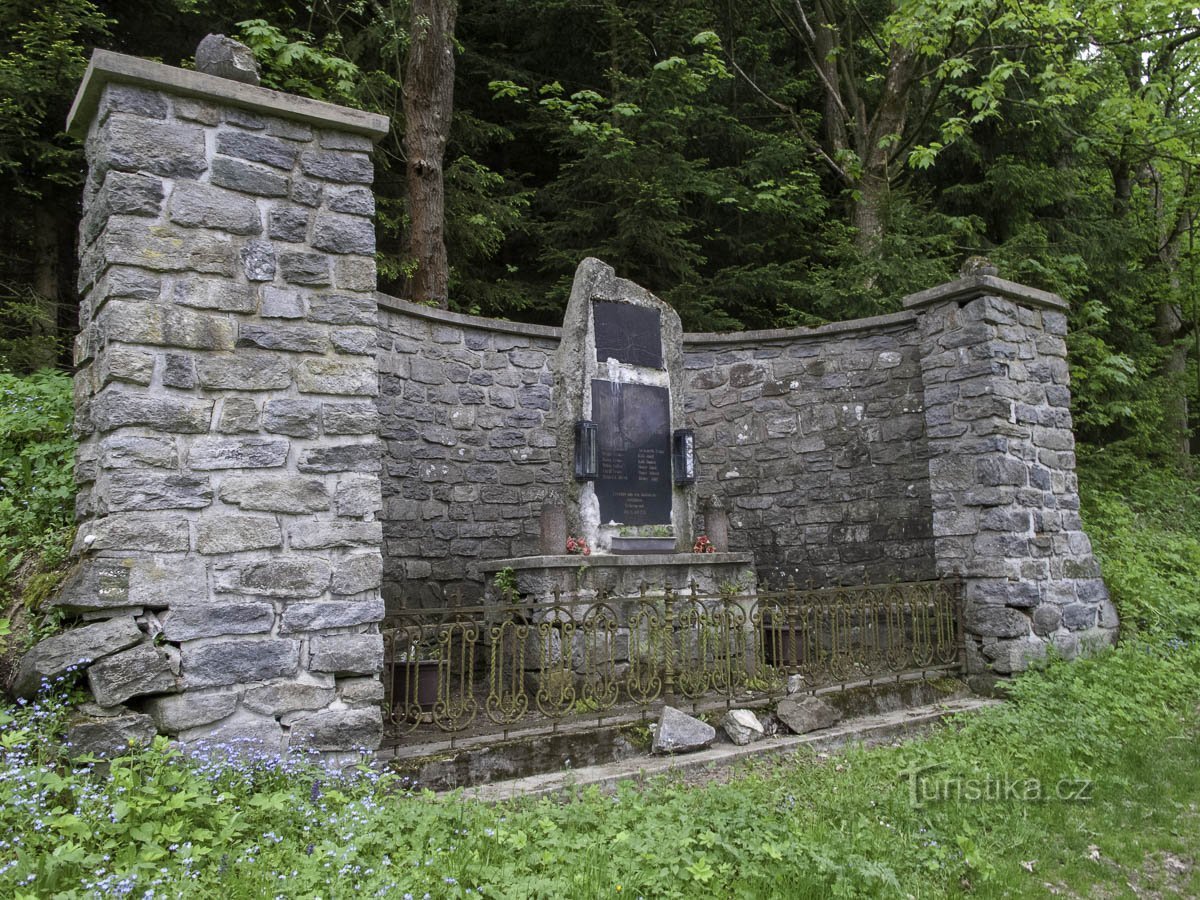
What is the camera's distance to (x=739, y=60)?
522 inches

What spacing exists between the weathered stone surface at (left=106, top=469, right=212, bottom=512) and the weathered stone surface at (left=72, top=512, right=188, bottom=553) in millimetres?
42

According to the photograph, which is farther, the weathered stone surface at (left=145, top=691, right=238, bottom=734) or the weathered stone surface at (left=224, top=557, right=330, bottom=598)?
the weathered stone surface at (left=224, top=557, right=330, bottom=598)

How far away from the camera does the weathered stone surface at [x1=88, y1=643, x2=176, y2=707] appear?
11.0 ft

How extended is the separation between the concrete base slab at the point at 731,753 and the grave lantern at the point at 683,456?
2.11 meters

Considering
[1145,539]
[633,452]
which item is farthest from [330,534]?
[1145,539]

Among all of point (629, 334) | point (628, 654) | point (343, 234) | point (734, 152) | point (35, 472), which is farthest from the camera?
point (734, 152)

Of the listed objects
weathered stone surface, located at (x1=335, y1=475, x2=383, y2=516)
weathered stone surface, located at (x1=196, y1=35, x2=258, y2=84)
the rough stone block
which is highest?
weathered stone surface, located at (x1=196, y1=35, x2=258, y2=84)

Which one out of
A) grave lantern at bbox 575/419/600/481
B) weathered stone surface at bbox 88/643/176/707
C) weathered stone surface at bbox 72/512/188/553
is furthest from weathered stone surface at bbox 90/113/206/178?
grave lantern at bbox 575/419/600/481

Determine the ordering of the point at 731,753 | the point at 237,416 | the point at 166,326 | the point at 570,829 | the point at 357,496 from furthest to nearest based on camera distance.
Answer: the point at 731,753, the point at 357,496, the point at 237,416, the point at 166,326, the point at 570,829

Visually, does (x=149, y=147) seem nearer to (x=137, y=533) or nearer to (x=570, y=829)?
(x=137, y=533)

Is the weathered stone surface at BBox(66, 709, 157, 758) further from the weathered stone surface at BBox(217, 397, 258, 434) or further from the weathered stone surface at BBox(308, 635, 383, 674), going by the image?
the weathered stone surface at BBox(217, 397, 258, 434)

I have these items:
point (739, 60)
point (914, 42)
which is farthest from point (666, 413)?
point (739, 60)

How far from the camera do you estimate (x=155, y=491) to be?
3547mm

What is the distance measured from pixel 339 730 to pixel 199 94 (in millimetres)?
2906
